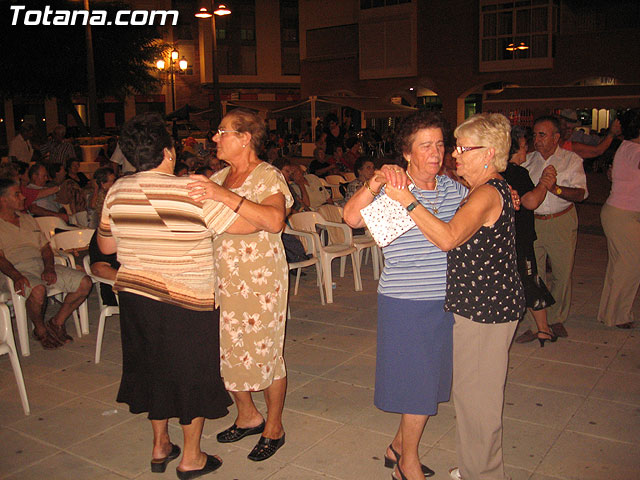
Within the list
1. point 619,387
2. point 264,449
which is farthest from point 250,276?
point 619,387

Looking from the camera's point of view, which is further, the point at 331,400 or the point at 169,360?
the point at 331,400

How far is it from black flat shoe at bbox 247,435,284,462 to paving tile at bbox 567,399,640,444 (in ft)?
5.40

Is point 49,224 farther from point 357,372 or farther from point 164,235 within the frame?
point 164,235

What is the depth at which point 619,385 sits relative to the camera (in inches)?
162

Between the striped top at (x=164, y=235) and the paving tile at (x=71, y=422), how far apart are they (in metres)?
1.28

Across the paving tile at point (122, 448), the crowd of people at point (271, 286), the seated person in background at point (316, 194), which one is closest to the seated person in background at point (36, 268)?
the paving tile at point (122, 448)

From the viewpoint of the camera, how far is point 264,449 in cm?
329

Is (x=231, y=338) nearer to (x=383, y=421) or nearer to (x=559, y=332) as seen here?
(x=383, y=421)

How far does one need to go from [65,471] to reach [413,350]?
1.90 m

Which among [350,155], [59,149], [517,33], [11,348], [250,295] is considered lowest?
[11,348]

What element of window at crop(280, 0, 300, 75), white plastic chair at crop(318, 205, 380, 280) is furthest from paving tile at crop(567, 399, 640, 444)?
window at crop(280, 0, 300, 75)

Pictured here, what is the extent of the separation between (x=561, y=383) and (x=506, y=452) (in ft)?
3.60

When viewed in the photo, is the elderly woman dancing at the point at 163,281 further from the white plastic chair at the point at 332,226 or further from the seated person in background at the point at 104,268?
the white plastic chair at the point at 332,226

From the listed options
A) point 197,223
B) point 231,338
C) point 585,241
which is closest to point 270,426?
point 231,338
